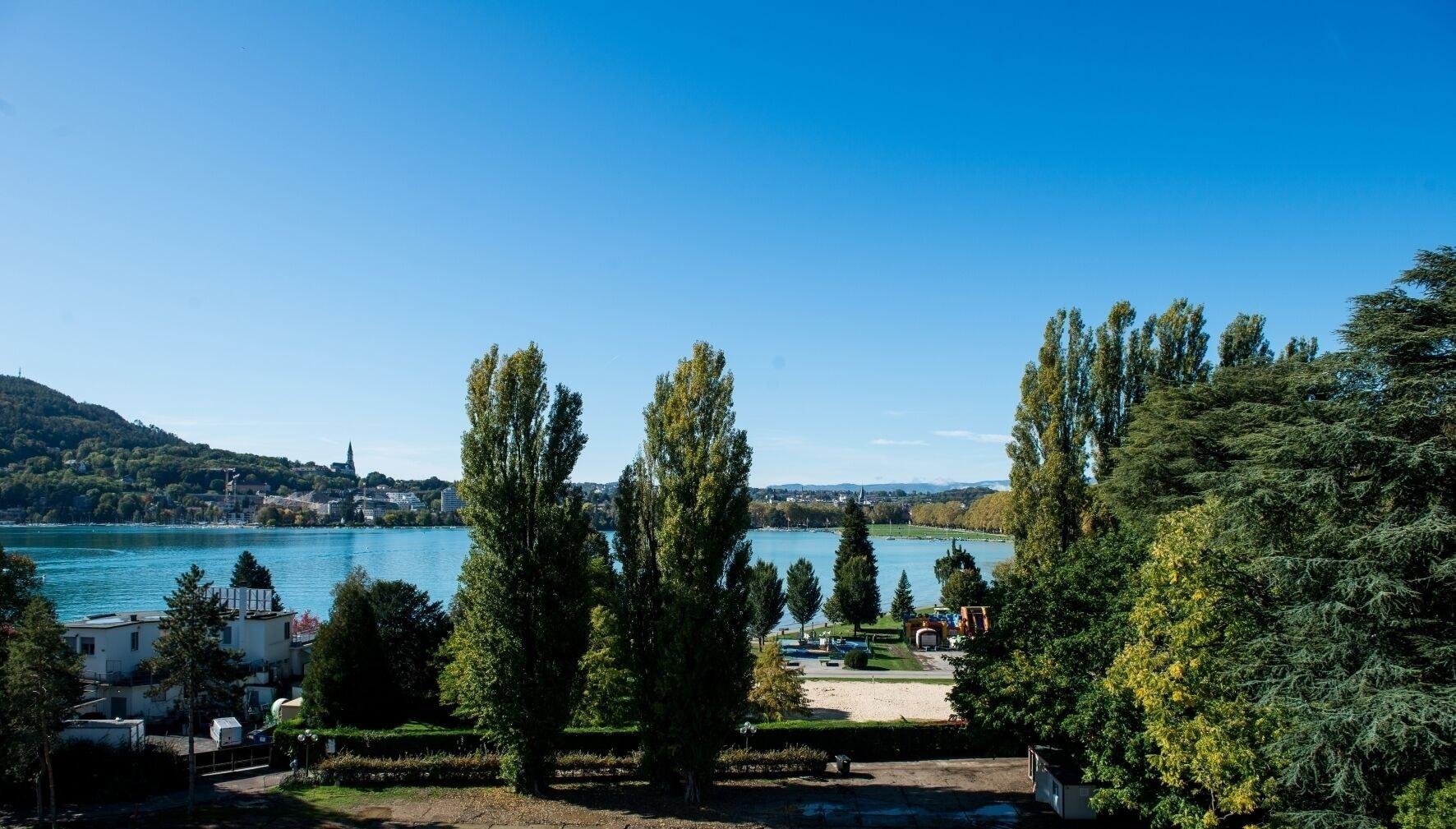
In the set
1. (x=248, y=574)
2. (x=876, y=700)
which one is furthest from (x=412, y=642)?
(x=248, y=574)

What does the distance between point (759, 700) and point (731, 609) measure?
10.3m

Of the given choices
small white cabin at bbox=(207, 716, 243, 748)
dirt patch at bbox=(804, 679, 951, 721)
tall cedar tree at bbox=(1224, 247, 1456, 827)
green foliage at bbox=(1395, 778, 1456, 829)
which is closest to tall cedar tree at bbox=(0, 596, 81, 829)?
small white cabin at bbox=(207, 716, 243, 748)

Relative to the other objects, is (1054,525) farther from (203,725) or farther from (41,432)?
(41,432)

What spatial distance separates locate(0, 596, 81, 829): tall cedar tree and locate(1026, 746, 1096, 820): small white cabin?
21.9m

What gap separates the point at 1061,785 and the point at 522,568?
13.6 metres

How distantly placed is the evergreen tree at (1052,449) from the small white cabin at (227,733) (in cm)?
2832

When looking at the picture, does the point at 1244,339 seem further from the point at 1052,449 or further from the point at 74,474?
the point at 74,474

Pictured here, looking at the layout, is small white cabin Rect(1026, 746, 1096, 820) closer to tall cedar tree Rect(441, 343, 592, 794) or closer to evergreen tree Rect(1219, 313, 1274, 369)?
tall cedar tree Rect(441, 343, 592, 794)

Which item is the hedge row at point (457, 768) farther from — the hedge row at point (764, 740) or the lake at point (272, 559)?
the lake at point (272, 559)

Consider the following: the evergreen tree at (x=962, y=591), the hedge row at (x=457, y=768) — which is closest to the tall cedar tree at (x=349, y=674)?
the hedge row at (x=457, y=768)

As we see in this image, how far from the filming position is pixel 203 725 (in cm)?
3008

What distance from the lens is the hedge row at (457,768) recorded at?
21.7 metres

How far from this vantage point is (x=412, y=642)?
3241cm

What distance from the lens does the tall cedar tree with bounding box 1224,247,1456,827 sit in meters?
12.5
